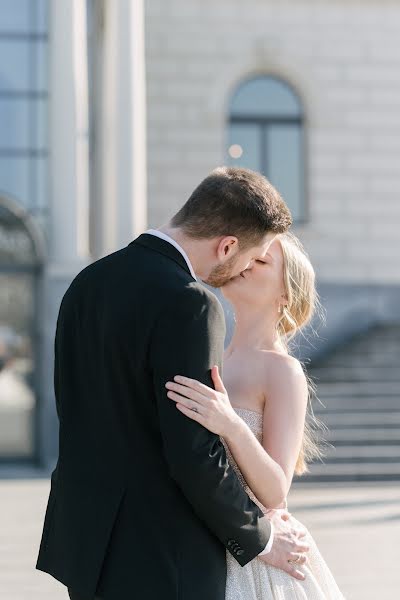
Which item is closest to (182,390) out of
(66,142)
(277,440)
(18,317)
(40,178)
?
(277,440)

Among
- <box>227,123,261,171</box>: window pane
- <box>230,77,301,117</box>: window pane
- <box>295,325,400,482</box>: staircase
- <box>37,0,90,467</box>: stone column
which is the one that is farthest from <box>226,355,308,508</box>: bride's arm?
<box>230,77,301,117</box>: window pane

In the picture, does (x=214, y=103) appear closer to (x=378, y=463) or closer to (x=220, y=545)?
(x=378, y=463)

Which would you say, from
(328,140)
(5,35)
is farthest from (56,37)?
(328,140)

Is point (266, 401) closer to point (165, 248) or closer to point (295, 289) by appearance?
point (295, 289)

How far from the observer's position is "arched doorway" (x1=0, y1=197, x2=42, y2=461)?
15.1 meters

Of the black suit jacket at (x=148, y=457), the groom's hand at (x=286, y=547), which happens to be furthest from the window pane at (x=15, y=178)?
the black suit jacket at (x=148, y=457)

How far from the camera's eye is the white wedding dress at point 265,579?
114 inches

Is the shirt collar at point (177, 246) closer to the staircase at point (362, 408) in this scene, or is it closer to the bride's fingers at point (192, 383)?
the bride's fingers at point (192, 383)

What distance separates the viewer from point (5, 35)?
17.1m

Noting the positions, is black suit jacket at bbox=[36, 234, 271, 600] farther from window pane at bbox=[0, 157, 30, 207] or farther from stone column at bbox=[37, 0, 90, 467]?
window pane at bbox=[0, 157, 30, 207]

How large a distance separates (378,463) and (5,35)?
8447 millimetres

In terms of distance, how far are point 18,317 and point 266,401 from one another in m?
12.5

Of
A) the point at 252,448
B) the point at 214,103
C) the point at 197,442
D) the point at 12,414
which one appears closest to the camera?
the point at 197,442

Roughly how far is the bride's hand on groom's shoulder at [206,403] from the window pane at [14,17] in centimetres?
1530
